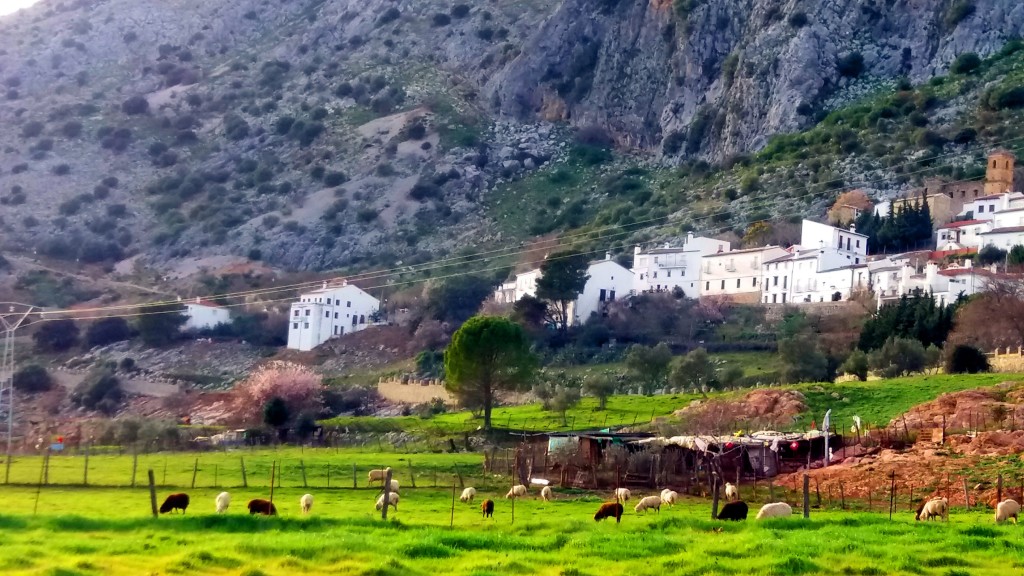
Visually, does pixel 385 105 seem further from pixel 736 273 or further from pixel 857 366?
pixel 857 366

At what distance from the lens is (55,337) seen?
104m

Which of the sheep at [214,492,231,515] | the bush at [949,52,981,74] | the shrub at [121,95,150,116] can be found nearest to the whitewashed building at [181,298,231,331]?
the shrub at [121,95,150,116]

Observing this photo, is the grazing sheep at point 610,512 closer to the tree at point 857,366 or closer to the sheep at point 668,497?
the sheep at point 668,497

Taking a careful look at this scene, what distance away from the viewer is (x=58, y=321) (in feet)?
347

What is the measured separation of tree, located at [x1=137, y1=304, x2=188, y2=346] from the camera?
341 feet

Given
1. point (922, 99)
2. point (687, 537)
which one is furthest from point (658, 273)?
point (687, 537)

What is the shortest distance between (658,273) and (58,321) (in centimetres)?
5279

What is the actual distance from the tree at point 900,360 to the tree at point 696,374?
362 inches

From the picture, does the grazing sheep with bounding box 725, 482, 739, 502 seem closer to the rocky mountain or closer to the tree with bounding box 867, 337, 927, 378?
the tree with bounding box 867, 337, 927, 378

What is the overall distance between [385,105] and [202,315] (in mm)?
57362

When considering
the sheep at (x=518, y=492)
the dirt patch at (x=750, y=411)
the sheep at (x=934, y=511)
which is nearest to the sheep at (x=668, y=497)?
the sheep at (x=518, y=492)

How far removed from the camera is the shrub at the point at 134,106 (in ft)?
536

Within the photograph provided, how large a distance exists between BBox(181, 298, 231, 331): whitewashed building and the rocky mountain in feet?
59.3

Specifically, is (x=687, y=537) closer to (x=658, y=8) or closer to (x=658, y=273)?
(x=658, y=273)
